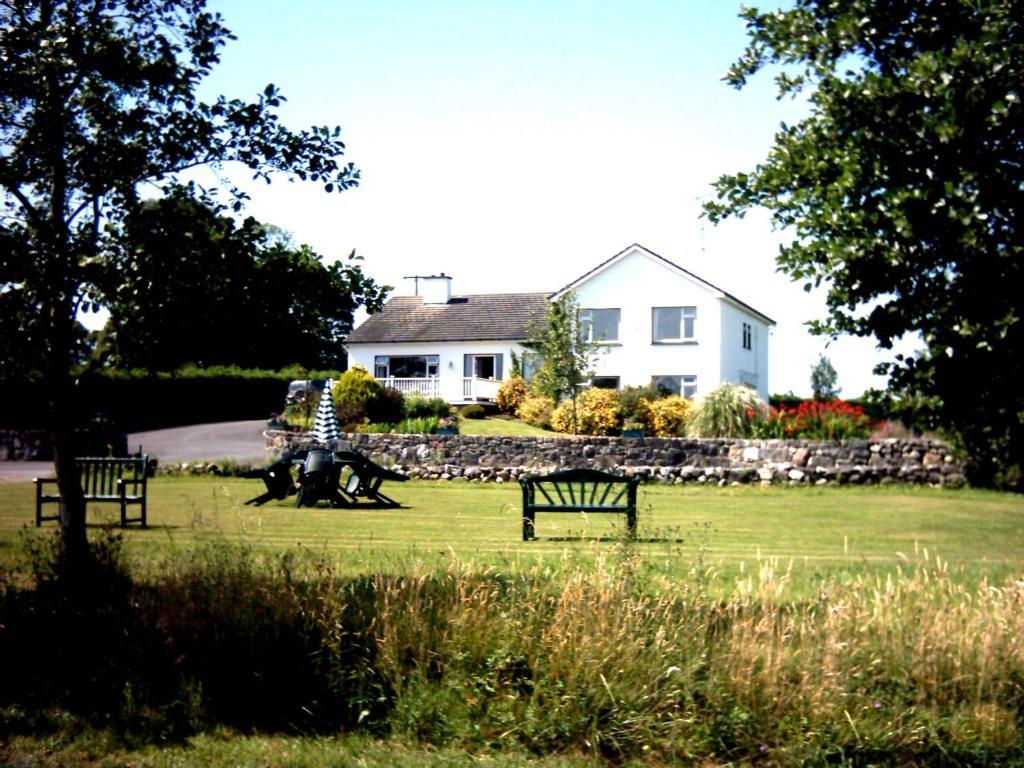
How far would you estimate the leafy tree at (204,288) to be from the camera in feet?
25.7

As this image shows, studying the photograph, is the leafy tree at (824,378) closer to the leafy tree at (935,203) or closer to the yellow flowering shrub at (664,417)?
the yellow flowering shrub at (664,417)

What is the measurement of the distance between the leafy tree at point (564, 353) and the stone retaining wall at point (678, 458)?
25.1 feet

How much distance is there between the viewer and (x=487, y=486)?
23344mm

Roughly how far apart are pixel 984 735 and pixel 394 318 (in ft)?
140

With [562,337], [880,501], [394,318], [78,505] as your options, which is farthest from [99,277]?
[394,318]

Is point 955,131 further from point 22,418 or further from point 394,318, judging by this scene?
point 394,318

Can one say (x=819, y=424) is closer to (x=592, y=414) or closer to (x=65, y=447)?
(x=592, y=414)

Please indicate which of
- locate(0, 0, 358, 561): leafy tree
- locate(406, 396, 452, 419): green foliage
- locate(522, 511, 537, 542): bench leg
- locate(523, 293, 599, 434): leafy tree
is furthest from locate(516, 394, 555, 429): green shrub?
locate(0, 0, 358, 561): leafy tree

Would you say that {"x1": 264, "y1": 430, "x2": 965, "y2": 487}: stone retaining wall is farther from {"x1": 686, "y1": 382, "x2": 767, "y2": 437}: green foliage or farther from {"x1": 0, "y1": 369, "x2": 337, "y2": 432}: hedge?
{"x1": 0, "y1": 369, "x2": 337, "y2": 432}: hedge

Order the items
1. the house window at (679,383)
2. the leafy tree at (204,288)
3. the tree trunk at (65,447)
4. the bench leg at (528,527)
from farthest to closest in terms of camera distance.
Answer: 1. the house window at (679,383)
2. the bench leg at (528,527)
3. the tree trunk at (65,447)
4. the leafy tree at (204,288)

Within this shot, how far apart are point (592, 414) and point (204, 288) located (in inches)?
981

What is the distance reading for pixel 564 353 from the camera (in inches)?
1294

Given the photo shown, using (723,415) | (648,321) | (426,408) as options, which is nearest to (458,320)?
(648,321)

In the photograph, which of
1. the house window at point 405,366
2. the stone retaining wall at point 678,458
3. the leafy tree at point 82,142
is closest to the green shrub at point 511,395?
the house window at point 405,366
